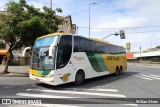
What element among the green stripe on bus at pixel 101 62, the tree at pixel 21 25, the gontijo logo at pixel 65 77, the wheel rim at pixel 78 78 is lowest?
the wheel rim at pixel 78 78

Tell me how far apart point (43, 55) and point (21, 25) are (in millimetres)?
7304

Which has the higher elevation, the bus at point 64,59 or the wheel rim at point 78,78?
the bus at point 64,59

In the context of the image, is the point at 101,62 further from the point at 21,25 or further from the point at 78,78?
the point at 21,25

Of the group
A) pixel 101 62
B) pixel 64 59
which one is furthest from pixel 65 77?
pixel 101 62

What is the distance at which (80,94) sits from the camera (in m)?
11.6

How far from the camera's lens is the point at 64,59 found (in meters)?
13.5

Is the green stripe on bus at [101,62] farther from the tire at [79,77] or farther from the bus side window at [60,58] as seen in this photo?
the bus side window at [60,58]

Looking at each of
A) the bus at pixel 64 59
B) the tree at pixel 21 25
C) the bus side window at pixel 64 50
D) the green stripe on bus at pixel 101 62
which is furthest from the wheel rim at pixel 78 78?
the tree at pixel 21 25

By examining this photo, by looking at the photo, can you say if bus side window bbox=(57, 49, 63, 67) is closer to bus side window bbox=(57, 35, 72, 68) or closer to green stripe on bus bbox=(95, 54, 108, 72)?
bus side window bbox=(57, 35, 72, 68)

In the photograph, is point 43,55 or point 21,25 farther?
point 21,25

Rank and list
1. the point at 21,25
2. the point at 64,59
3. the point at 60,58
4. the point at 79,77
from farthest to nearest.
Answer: the point at 21,25 → the point at 79,77 → the point at 64,59 → the point at 60,58

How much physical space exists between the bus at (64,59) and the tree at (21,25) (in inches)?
220

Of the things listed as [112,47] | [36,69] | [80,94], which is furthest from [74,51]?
[112,47]

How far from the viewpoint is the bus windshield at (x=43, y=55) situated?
13147mm
